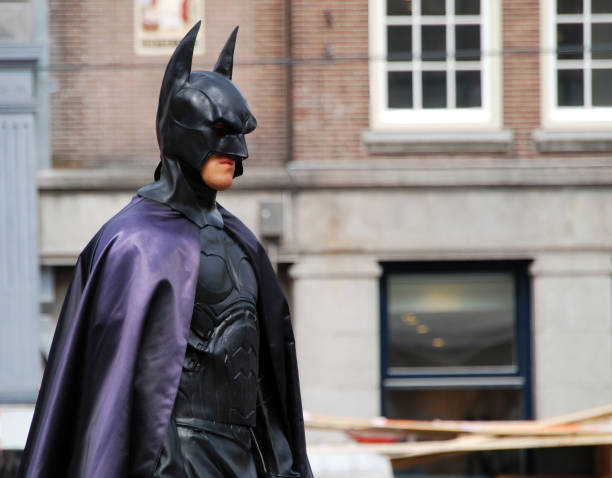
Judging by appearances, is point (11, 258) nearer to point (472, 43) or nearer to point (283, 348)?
point (472, 43)

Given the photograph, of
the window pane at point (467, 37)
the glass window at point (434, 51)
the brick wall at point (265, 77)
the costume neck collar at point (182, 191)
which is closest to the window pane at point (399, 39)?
the glass window at point (434, 51)

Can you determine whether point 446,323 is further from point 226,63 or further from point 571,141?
point 226,63

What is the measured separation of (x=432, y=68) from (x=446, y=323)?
240 centimetres

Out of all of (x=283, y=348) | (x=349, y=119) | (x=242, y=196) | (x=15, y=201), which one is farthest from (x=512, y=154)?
(x=283, y=348)

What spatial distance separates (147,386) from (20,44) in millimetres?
9366

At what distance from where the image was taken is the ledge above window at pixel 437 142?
43.2 ft

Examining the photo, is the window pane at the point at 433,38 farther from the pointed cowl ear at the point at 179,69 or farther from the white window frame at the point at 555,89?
the pointed cowl ear at the point at 179,69

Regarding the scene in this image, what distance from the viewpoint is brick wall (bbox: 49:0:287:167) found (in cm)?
1333

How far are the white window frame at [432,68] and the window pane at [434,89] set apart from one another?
0.05 meters

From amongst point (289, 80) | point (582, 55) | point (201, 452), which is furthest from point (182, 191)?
point (582, 55)

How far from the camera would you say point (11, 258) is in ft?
43.0

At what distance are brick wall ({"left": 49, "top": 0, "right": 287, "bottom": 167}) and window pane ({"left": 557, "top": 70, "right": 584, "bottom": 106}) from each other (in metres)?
2.61

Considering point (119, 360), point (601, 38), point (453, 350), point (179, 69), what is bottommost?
point (453, 350)

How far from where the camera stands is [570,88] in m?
13.4
